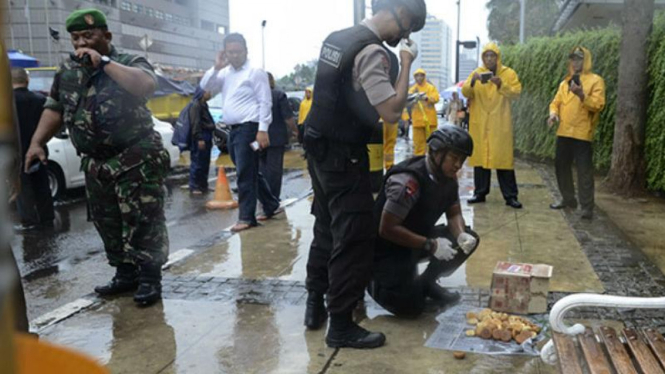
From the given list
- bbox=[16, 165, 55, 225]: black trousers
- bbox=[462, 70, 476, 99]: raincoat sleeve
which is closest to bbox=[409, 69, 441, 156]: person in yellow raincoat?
bbox=[462, 70, 476, 99]: raincoat sleeve

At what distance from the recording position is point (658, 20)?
25.8ft

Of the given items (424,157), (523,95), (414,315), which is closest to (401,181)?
(424,157)

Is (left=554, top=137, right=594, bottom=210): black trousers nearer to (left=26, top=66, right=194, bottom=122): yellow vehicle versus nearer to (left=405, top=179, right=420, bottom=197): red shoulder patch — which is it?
(left=405, top=179, right=420, bottom=197): red shoulder patch

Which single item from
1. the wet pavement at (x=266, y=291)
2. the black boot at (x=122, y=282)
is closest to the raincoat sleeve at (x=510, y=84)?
the wet pavement at (x=266, y=291)

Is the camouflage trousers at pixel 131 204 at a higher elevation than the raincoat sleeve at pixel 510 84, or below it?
below

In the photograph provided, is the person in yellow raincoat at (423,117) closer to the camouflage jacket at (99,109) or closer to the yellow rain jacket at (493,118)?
the yellow rain jacket at (493,118)

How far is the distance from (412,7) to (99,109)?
2021 mm

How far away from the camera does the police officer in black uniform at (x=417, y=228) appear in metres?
3.53

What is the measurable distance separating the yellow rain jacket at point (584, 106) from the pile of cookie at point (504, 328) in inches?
143

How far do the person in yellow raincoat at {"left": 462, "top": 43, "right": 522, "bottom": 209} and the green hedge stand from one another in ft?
5.93

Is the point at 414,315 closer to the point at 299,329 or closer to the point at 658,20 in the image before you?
the point at 299,329

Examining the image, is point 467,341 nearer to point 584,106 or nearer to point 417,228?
point 417,228

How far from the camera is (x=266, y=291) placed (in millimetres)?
4328

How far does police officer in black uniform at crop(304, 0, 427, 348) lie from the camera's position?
121 inches
